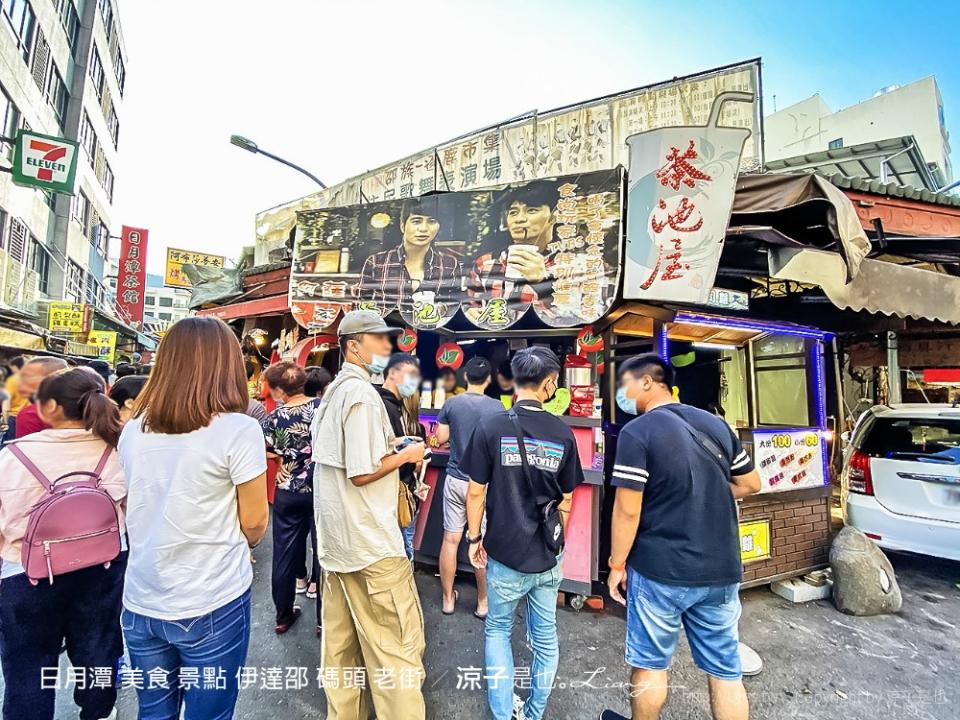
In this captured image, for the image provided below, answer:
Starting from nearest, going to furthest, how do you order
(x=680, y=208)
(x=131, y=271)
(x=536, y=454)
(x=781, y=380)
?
(x=536, y=454) < (x=680, y=208) < (x=781, y=380) < (x=131, y=271)

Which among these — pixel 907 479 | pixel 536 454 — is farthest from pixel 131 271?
pixel 907 479

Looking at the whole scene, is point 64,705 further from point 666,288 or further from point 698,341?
point 698,341

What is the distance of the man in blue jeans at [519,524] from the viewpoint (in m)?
2.35

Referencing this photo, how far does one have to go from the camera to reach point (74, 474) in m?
1.96

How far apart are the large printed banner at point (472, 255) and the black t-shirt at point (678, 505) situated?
1972 mm

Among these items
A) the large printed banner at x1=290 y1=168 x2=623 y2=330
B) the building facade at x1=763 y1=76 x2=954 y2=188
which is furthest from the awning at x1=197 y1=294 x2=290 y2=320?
the building facade at x1=763 y1=76 x2=954 y2=188

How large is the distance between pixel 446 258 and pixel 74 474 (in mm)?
3566

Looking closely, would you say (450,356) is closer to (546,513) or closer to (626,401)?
(626,401)

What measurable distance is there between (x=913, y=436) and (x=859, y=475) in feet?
2.01

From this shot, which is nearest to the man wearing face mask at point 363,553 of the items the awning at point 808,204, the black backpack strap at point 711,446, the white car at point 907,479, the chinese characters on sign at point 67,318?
the black backpack strap at point 711,446

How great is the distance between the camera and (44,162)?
8.20 metres

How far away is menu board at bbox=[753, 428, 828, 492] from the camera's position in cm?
418

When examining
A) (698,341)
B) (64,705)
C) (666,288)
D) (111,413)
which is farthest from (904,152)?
(64,705)

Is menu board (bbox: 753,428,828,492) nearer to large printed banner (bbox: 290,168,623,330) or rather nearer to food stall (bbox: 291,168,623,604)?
food stall (bbox: 291,168,623,604)
